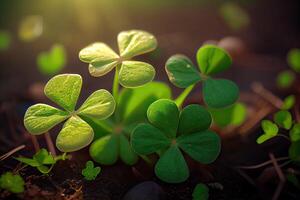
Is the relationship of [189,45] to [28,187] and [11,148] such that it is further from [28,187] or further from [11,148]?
[28,187]

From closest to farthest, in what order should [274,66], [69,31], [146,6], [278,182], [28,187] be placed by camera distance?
[28,187], [278,182], [274,66], [69,31], [146,6]

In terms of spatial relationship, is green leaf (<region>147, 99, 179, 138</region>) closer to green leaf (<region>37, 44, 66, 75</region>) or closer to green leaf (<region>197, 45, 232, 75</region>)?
green leaf (<region>197, 45, 232, 75</region>)

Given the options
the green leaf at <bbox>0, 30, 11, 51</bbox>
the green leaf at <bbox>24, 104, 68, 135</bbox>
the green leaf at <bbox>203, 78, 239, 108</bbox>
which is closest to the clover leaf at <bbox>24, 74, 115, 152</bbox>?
the green leaf at <bbox>24, 104, 68, 135</bbox>

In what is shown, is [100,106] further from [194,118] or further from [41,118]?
[194,118]

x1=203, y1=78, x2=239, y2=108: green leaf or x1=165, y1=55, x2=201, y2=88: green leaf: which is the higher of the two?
x1=165, y1=55, x2=201, y2=88: green leaf

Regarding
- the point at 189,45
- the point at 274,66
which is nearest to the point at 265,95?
the point at 274,66

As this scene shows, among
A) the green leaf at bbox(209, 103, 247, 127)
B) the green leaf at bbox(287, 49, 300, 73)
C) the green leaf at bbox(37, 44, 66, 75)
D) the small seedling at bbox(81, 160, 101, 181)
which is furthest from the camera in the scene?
the green leaf at bbox(287, 49, 300, 73)
